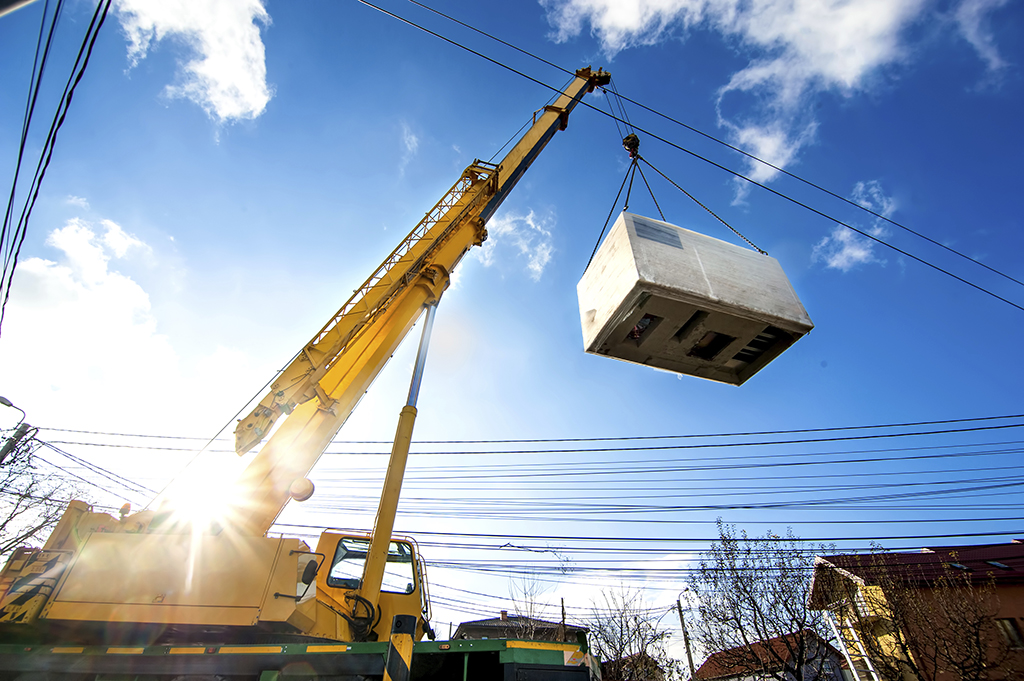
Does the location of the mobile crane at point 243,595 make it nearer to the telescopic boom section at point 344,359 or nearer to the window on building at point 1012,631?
the telescopic boom section at point 344,359

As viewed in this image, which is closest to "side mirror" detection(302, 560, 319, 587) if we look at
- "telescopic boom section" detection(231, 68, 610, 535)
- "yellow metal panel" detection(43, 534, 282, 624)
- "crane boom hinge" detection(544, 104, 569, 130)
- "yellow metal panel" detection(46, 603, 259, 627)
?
"yellow metal panel" detection(43, 534, 282, 624)

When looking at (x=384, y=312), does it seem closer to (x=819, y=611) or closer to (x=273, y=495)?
(x=273, y=495)

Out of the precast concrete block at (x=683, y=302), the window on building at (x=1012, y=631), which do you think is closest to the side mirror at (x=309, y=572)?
the precast concrete block at (x=683, y=302)

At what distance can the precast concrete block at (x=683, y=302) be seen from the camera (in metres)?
4.22

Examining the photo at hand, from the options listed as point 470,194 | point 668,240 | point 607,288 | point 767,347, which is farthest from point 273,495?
point 470,194

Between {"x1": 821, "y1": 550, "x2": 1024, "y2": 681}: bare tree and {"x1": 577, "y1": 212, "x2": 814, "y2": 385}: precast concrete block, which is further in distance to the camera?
{"x1": 821, "y1": 550, "x2": 1024, "y2": 681}: bare tree

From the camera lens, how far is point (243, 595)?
4.70m

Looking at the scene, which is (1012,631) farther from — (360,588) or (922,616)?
(360,588)

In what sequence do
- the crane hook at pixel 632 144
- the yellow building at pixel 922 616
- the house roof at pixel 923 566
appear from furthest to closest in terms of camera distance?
the house roof at pixel 923 566 < the yellow building at pixel 922 616 < the crane hook at pixel 632 144

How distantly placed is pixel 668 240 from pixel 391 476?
4.23 meters

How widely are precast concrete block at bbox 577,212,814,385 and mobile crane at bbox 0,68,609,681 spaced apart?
3056mm

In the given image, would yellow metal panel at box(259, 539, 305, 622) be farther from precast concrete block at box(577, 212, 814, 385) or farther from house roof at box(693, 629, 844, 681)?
house roof at box(693, 629, 844, 681)

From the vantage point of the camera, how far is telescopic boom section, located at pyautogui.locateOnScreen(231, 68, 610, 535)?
20.7 ft

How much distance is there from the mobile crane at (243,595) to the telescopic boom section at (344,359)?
0.10ft
